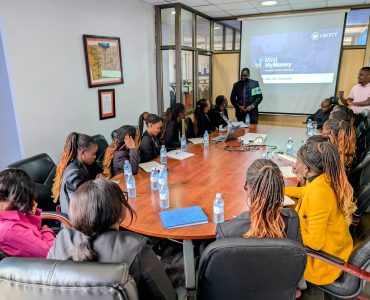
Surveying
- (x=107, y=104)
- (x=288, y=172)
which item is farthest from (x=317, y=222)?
(x=107, y=104)

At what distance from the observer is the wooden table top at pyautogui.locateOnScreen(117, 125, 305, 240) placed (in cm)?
170

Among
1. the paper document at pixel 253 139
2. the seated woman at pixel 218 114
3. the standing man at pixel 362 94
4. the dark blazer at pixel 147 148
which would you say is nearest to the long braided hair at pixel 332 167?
the dark blazer at pixel 147 148

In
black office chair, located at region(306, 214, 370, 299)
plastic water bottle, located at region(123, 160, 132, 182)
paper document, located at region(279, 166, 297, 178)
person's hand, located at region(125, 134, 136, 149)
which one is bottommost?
black office chair, located at region(306, 214, 370, 299)

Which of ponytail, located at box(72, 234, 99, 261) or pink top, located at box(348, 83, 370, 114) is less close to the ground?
pink top, located at box(348, 83, 370, 114)

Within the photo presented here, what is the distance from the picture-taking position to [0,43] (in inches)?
112

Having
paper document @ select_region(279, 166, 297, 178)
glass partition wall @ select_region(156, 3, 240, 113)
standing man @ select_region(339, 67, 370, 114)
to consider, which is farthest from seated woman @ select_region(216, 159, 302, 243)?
glass partition wall @ select_region(156, 3, 240, 113)

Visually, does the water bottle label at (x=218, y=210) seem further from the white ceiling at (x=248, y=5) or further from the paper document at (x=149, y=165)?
the white ceiling at (x=248, y=5)

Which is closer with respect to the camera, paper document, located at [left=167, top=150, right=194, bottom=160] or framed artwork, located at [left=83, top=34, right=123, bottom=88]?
paper document, located at [left=167, top=150, right=194, bottom=160]

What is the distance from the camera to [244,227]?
1311 millimetres

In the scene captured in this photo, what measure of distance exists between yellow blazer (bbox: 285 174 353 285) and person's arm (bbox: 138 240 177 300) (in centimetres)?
86

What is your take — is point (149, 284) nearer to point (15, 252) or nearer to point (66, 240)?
point (66, 240)

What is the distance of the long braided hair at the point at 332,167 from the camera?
63.1 inches

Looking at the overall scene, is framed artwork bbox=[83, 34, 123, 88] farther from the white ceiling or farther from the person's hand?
the person's hand

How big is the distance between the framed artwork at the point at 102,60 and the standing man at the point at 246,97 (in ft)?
8.05
